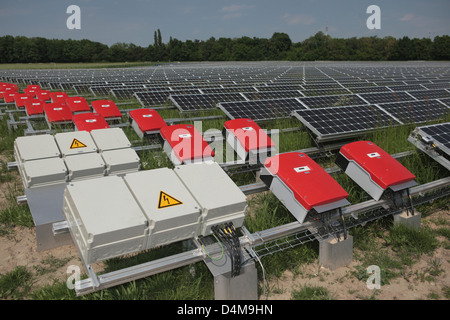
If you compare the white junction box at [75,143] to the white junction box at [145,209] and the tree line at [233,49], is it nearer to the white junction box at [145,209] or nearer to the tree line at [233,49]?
the white junction box at [145,209]

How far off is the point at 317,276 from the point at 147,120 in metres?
3.70

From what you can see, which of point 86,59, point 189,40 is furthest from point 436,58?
point 86,59

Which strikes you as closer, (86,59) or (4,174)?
(4,174)

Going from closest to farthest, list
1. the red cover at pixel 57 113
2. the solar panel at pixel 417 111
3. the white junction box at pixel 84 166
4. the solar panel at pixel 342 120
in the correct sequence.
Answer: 1. the white junction box at pixel 84 166
2. the solar panel at pixel 342 120
3. the solar panel at pixel 417 111
4. the red cover at pixel 57 113

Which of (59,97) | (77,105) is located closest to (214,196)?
(77,105)

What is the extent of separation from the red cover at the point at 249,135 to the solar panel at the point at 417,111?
2.85m

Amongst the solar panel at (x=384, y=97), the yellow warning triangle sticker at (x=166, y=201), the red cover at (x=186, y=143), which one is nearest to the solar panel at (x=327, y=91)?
the solar panel at (x=384, y=97)

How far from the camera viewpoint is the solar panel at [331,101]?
6.65m

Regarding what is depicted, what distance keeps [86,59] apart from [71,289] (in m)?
69.8

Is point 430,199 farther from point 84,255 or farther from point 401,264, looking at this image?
point 84,255

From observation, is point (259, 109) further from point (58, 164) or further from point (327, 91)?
point (327, 91)

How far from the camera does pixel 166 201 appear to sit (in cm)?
247

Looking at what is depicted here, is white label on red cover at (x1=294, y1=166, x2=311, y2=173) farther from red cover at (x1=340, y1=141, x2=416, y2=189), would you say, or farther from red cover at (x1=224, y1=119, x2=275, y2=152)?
red cover at (x1=224, y1=119, x2=275, y2=152)
